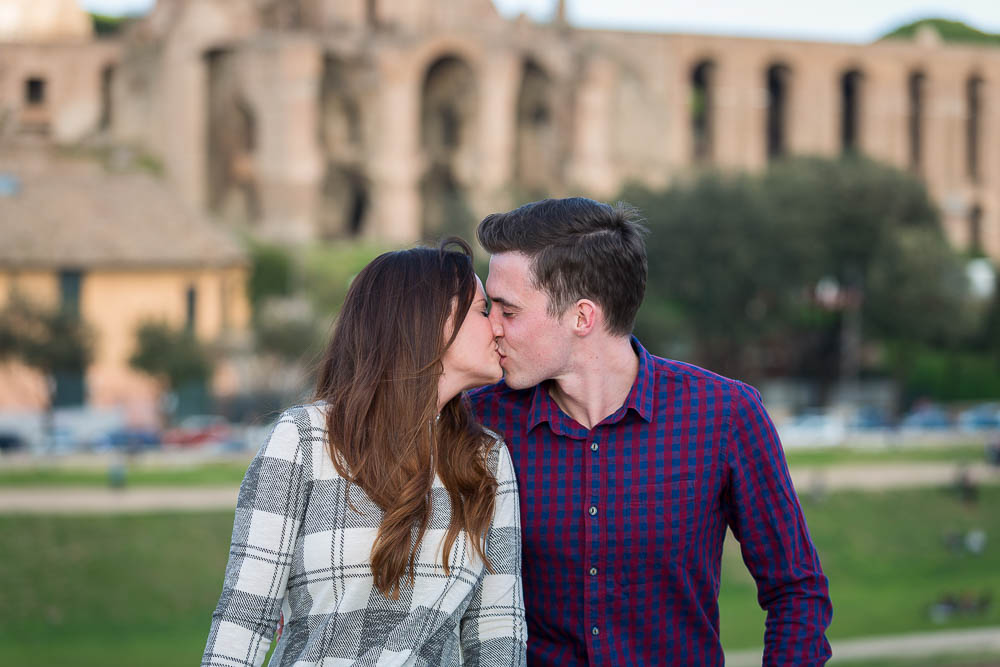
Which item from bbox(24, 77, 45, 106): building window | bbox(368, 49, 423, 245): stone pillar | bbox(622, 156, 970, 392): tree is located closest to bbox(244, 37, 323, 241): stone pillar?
bbox(368, 49, 423, 245): stone pillar

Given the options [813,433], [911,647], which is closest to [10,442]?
[813,433]

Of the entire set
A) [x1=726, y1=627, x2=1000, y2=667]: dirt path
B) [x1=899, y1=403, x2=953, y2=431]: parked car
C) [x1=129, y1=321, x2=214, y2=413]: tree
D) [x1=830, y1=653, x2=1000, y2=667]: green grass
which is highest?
[x1=129, y1=321, x2=214, y2=413]: tree

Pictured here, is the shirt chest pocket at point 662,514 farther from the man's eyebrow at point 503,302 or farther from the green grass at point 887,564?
the green grass at point 887,564

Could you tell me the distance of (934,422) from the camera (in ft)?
100

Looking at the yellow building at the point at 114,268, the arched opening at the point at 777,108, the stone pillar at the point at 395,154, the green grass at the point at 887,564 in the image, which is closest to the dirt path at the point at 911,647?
the green grass at the point at 887,564

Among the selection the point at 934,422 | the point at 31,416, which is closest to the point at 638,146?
the point at 934,422

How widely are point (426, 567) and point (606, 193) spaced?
34623mm

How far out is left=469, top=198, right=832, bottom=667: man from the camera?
284cm

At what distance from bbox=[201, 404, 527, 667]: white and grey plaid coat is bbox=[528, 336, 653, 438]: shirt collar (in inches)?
13.7

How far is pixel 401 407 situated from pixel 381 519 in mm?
220

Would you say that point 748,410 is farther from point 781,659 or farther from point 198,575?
point 198,575

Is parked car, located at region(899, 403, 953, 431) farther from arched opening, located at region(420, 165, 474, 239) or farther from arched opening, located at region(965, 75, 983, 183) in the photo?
arched opening, located at region(965, 75, 983, 183)

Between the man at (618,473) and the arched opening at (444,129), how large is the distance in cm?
3437

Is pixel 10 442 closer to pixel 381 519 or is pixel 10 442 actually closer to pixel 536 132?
pixel 536 132
